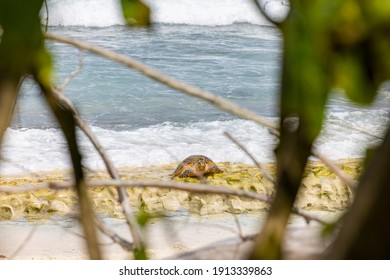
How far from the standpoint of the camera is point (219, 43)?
10.1 ft

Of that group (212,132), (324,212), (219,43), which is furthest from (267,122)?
(219,43)

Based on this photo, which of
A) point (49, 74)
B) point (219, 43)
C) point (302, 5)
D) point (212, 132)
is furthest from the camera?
point (219, 43)

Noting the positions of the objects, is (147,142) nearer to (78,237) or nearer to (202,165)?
(78,237)

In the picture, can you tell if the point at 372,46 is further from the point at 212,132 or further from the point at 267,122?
the point at 212,132

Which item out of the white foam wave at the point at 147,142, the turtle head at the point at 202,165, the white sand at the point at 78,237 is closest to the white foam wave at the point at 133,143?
the white foam wave at the point at 147,142

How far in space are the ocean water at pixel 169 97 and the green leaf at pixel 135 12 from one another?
104 cm

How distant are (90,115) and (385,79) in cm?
247

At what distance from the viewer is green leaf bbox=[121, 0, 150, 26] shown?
1.14 feet

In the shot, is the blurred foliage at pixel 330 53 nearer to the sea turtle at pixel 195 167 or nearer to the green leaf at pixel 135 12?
the green leaf at pixel 135 12

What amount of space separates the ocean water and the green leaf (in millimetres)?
1042

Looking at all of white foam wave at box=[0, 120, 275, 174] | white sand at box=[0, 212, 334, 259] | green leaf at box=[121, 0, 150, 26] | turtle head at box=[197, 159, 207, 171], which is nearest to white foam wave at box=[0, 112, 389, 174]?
white foam wave at box=[0, 120, 275, 174]

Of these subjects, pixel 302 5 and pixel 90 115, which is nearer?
pixel 302 5

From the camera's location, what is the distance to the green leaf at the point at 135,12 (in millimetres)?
347

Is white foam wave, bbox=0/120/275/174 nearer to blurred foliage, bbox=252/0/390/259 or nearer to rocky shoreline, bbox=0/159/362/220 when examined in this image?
rocky shoreline, bbox=0/159/362/220
